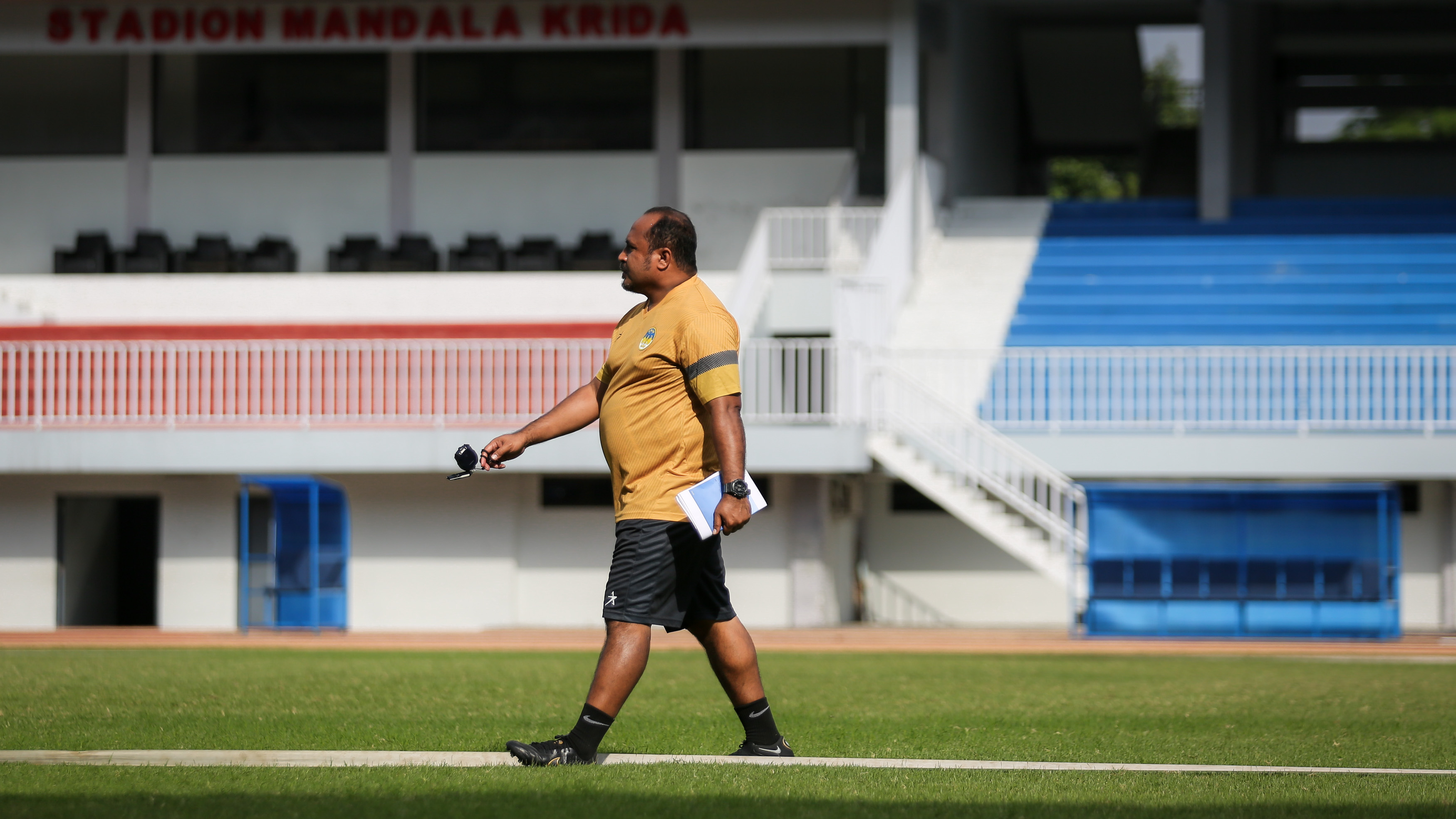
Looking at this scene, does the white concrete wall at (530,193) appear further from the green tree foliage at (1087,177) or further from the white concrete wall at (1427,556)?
the green tree foliage at (1087,177)

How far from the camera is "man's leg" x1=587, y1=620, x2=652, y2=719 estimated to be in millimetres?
6199

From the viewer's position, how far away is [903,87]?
77.0 feet

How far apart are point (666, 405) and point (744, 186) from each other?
20.3 meters

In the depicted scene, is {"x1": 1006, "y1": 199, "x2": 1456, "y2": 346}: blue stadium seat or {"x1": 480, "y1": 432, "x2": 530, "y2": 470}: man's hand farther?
{"x1": 1006, "y1": 199, "x2": 1456, "y2": 346}: blue stadium seat

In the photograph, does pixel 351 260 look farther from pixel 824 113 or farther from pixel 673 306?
pixel 673 306

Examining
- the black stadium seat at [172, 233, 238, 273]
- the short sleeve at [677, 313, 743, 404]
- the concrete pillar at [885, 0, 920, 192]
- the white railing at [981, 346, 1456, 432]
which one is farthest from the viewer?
the black stadium seat at [172, 233, 238, 273]

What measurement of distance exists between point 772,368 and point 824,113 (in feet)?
26.8

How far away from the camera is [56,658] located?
551 inches

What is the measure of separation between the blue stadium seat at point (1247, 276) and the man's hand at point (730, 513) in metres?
16.6

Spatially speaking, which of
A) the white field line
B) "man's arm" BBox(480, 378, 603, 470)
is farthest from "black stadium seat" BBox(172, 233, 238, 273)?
"man's arm" BBox(480, 378, 603, 470)

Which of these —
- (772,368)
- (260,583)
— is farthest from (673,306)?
(260,583)

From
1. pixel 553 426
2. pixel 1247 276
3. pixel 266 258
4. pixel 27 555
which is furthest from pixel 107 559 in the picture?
pixel 553 426

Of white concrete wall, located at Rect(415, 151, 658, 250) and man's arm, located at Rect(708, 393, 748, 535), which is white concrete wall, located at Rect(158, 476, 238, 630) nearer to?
white concrete wall, located at Rect(415, 151, 658, 250)

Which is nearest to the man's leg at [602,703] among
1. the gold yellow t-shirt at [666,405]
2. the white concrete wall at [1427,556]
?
the gold yellow t-shirt at [666,405]
